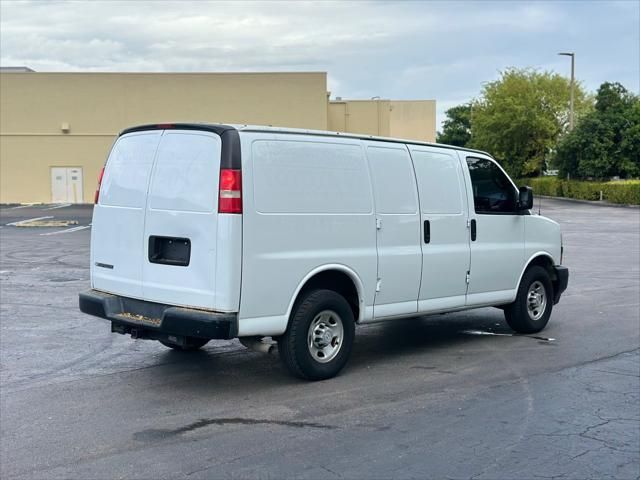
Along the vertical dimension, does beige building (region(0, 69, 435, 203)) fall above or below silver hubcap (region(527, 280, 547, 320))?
above

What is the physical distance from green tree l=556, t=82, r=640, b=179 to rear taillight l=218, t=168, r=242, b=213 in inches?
1947

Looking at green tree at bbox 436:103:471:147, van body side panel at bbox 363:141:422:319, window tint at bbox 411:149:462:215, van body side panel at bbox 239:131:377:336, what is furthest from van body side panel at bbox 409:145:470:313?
green tree at bbox 436:103:471:147

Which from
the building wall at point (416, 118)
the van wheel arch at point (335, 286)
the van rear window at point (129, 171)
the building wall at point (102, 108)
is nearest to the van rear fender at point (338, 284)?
the van wheel arch at point (335, 286)

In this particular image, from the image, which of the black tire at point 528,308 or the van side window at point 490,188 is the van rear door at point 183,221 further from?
the black tire at point 528,308

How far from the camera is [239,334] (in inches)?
258

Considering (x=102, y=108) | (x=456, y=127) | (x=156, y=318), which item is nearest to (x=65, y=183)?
(x=102, y=108)

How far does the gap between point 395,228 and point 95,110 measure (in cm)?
4146

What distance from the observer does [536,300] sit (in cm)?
991

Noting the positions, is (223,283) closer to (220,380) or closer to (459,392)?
(220,380)

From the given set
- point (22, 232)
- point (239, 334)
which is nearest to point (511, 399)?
point (239, 334)

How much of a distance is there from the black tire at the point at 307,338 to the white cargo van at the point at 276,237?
1 cm

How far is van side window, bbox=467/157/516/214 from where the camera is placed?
908 cm

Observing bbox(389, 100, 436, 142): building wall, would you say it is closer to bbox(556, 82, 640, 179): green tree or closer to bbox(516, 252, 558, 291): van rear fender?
bbox(556, 82, 640, 179): green tree

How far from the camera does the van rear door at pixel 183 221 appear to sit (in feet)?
21.4
